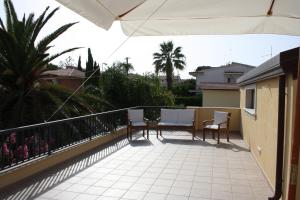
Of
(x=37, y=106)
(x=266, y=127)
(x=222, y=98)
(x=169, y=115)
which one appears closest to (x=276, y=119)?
(x=266, y=127)

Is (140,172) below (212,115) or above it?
below

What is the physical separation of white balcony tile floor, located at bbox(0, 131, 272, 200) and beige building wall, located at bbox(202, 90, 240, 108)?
11.2 m

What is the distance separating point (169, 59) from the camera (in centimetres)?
3531

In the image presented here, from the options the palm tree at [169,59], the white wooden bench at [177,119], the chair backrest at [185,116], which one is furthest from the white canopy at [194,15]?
the palm tree at [169,59]

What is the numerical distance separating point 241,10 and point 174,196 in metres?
3.07

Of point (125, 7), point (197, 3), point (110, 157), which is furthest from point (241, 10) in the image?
point (110, 157)

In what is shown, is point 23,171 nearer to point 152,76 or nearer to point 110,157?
point 110,157

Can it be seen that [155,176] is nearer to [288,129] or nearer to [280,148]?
[280,148]

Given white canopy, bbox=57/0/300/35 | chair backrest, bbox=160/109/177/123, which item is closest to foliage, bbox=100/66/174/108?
chair backrest, bbox=160/109/177/123

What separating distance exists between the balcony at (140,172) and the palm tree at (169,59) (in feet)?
86.3

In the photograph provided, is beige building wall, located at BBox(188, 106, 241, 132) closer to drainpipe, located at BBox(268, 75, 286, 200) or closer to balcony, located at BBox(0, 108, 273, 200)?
balcony, located at BBox(0, 108, 273, 200)

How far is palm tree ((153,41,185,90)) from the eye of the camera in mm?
35125

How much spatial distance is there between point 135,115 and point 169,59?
25.6 metres

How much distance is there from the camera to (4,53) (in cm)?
876
